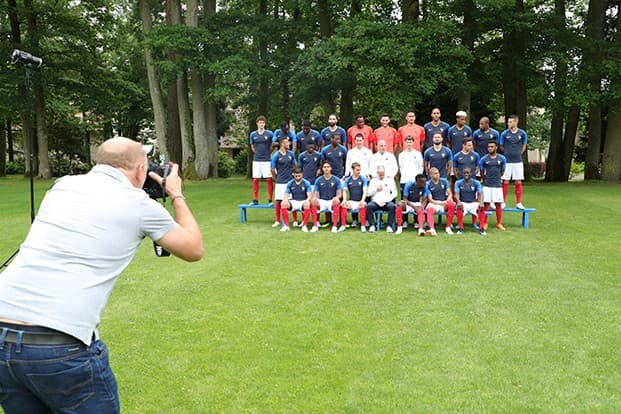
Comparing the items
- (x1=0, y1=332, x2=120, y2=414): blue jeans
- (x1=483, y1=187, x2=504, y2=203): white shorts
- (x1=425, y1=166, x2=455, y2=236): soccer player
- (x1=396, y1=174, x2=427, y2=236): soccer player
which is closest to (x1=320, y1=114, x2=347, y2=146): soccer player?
(x1=396, y1=174, x2=427, y2=236): soccer player

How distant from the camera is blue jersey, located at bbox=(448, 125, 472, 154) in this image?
1234 cm

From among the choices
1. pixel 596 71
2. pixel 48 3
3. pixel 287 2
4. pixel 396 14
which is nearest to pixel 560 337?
pixel 596 71

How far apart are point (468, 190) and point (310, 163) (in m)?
3.32

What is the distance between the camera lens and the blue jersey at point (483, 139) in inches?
484

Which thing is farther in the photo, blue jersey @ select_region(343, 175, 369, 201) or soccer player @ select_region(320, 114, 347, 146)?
soccer player @ select_region(320, 114, 347, 146)

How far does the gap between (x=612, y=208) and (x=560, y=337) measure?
11.0 meters

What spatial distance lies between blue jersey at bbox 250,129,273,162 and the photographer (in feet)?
36.0

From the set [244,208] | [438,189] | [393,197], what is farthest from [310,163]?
[438,189]

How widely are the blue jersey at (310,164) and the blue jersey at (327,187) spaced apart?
0.68m

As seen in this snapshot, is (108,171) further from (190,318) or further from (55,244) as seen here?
(190,318)

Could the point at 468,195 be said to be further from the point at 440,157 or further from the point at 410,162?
the point at 410,162

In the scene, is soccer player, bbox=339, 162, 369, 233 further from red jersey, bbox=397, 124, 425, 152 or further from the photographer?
the photographer

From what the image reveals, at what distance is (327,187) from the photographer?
38.7 ft

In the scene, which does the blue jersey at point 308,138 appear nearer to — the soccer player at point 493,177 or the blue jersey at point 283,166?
the blue jersey at point 283,166
